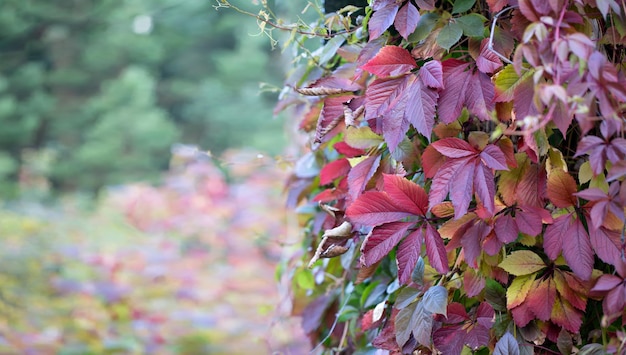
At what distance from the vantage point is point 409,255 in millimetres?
706

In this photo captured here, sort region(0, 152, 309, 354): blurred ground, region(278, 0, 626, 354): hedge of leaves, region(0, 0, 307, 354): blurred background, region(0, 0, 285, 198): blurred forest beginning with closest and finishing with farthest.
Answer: region(278, 0, 626, 354): hedge of leaves → region(0, 152, 309, 354): blurred ground → region(0, 0, 307, 354): blurred background → region(0, 0, 285, 198): blurred forest

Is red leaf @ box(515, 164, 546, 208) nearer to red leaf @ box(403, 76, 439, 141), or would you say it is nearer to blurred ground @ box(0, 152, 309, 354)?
red leaf @ box(403, 76, 439, 141)

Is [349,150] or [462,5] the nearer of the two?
[462,5]

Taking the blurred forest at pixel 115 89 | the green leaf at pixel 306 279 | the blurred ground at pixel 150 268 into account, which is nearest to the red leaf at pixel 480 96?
the green leaf at pixel 306 279

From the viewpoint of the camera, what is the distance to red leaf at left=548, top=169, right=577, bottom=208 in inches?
26.1

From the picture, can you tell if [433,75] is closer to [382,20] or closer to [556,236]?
[382,20]

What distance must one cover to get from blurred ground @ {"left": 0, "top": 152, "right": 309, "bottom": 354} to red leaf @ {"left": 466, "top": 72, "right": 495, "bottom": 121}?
91.6 inches

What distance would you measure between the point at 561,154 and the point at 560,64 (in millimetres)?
147

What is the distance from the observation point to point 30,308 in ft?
13.2

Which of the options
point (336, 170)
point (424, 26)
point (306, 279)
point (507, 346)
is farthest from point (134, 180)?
point (507, 346)

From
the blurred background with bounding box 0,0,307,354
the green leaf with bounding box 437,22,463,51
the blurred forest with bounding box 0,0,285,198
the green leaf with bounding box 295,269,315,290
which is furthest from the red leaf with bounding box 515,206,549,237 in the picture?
the blurred forest with bounding box 0,0,285,198

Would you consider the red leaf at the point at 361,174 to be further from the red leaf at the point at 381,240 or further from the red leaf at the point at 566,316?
the red leaf at the point at 566,316

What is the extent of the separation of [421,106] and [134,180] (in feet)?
22.1

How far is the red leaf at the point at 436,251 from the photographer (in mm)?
688
